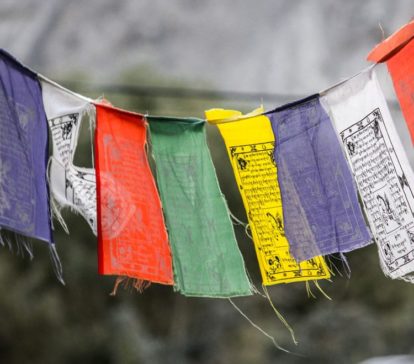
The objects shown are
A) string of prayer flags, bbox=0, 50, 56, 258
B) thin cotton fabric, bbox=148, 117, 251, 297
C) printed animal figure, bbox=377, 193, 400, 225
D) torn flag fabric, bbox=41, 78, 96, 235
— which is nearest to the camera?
string of prayer flags, bbox=0, 50, 56, 258

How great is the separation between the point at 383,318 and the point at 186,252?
13425mm

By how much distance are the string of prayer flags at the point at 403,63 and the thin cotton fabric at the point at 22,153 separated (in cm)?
156

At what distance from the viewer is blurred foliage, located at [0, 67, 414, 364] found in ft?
50.1

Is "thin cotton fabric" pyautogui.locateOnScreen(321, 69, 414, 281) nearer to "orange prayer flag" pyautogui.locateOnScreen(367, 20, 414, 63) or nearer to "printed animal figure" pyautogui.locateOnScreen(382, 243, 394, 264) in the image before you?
"printed animal figure" pyautogui.locateOnScreen(382, 243, 394, 264)

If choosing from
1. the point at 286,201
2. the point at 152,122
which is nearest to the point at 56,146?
the point at 152,122

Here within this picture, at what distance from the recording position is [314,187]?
4.54 meters

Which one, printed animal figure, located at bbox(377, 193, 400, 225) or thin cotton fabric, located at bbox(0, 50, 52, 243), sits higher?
thin cotton fabric, located at bbox(0, 50, 52, 243)

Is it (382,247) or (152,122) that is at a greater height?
(152,122)

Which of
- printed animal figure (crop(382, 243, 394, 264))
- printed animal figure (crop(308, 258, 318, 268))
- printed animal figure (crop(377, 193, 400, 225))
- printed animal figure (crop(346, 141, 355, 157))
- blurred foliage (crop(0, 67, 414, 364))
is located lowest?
printed animal figure (crop(382, 243, 394, 264))

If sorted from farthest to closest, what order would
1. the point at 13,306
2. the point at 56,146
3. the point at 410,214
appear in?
1. the point at 13,306
2. the point at 56,146
3. the point at 410,214

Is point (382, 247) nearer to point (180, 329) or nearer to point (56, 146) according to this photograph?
point (56, 146)

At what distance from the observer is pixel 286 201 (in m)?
4.57

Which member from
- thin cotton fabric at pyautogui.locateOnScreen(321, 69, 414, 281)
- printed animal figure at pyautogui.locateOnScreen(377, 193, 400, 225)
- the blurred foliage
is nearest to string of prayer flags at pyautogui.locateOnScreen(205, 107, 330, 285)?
thin cotton fabric at pyautogui.locateOnScreen(321, 69, 414, 281)

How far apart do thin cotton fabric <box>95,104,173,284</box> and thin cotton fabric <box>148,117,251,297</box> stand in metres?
0.07
